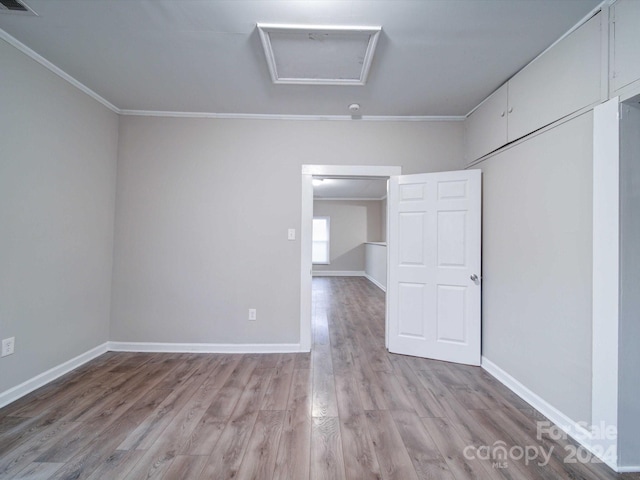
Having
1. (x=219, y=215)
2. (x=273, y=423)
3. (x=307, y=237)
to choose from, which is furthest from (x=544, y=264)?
(x=219, y=215)

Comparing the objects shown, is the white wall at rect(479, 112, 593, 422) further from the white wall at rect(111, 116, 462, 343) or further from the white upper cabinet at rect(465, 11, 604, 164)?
the white wall at rect(111, 116, 462, 343)

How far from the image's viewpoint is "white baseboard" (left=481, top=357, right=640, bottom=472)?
1.46 meters

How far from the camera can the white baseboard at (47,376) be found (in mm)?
1895

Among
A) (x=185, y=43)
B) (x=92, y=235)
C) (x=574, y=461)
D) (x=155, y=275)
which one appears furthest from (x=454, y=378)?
(x=92, y=235)

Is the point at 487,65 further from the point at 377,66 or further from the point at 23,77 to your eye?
the point at 23,77

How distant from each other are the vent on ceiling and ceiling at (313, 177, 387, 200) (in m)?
4.58

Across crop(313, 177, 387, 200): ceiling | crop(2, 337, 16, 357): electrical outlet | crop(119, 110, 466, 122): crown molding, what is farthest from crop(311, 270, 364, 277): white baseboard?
crop(2, 337, 16, 357): electrical outlet

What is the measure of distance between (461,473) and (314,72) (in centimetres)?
275

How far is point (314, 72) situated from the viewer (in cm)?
212

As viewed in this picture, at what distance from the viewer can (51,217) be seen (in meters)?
2.19

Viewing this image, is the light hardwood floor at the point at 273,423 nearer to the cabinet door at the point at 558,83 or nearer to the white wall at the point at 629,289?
the white wall at the point at 629,289

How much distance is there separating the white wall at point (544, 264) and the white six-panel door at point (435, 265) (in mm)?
138

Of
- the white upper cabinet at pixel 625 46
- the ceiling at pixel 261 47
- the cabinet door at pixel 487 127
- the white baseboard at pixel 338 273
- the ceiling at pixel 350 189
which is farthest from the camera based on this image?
the white baseboard at pixel 338 273

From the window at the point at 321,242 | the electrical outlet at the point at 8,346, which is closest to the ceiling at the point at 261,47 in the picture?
the electrical outlet at the point at 8,346
